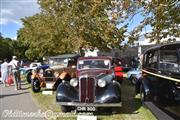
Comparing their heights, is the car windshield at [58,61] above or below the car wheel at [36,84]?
above

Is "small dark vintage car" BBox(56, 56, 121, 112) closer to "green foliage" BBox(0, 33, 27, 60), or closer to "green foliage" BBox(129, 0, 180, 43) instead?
"green foliage" BBox(129, 0, 180, 43)

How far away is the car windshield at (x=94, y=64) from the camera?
575 inches

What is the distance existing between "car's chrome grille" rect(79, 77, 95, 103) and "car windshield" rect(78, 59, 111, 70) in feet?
10.1

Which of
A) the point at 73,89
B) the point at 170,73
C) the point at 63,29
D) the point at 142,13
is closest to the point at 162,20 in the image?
the point at 142,13

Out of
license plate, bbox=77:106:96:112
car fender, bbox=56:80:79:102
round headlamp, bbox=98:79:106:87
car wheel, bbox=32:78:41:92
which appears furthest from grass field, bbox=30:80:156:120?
car wheel, bbox=32:78:41:92

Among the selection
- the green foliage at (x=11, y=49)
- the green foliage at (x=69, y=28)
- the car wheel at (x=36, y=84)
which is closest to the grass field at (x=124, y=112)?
the car wheel at (x=36, y=84)

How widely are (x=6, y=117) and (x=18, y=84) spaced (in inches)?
400

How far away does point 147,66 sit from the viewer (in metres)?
12.5

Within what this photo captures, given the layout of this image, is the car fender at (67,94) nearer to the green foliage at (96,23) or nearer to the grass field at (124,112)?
the grass field at (124,112)

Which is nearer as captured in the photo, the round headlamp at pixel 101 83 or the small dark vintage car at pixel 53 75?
the round headlamp at pixel 101 83

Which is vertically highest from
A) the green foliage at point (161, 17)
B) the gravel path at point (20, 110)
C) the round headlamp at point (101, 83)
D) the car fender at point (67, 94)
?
the green foliage at point (161, 17)

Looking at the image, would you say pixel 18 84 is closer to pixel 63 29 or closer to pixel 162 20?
pixel 162 20

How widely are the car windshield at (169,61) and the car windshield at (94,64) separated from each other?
466 centimetres

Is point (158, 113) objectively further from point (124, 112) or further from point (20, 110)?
point (20, 110)
